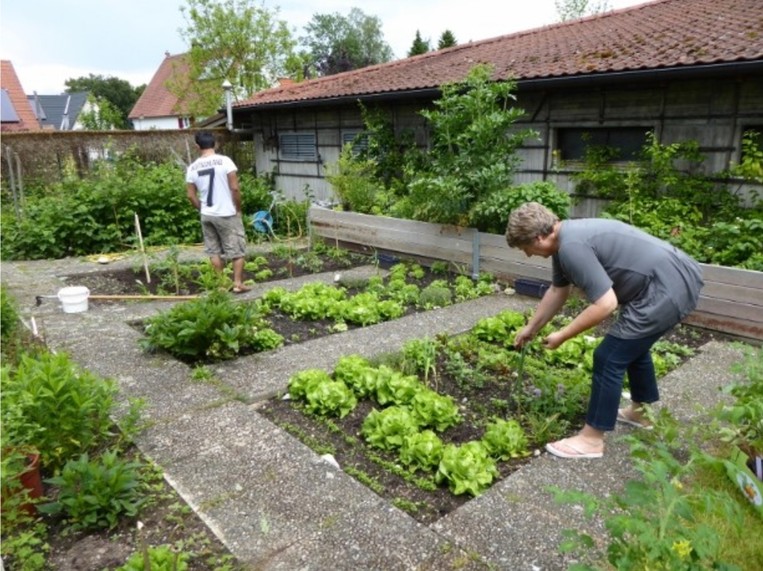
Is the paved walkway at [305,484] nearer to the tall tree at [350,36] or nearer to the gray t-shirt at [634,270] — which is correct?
the gray t-shirt at [634,270]

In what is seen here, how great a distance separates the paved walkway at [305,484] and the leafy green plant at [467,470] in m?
0.08

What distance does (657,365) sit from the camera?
4.25 metres

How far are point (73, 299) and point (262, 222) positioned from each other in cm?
537

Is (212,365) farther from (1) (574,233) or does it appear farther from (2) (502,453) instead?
(1) (574,233)

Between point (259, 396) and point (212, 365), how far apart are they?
753 millimetres

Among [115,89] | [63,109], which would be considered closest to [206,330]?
[63,109]

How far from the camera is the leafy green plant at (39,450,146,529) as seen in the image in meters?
2.44

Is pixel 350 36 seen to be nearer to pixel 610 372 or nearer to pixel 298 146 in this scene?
pixel 298 146

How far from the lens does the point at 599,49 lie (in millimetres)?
8266

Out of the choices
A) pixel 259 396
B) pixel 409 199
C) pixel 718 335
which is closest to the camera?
pixel 259 396

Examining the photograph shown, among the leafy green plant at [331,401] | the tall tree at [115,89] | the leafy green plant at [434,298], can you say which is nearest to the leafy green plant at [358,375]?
the leafy green plant at [331,401]

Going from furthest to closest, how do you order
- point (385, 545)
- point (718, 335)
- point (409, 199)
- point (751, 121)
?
point (409, 199) < point (751, 121) < point (718, 335) < point (385, 545)

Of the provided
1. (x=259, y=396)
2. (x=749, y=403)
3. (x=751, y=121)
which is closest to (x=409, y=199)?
(x=751, y=121)

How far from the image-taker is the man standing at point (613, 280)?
278 centimetres
